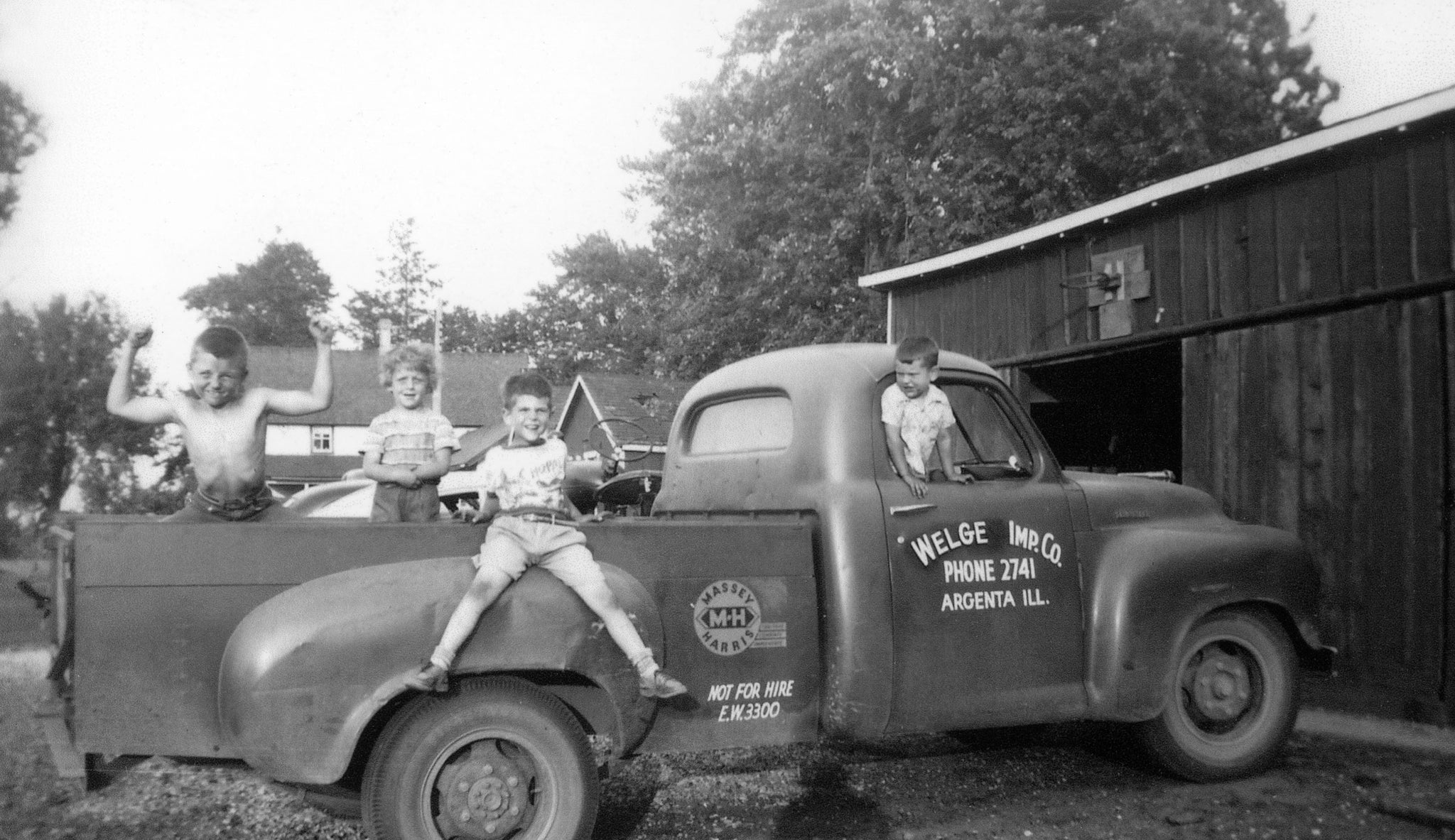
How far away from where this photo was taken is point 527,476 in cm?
378

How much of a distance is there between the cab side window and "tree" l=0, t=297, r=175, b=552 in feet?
71.1

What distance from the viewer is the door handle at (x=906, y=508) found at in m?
4.23

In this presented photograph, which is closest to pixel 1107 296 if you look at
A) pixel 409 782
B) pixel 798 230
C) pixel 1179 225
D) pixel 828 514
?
pixel 1179 225

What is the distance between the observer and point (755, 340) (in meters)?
23.9

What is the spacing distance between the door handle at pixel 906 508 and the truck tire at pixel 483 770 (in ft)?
4.82

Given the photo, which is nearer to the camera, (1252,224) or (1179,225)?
(1252,224)

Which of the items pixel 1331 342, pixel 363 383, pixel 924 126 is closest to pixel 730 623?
pixel 1331 342

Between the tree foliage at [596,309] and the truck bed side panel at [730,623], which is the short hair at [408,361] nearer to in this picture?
the truck bed side panel at [730,623]

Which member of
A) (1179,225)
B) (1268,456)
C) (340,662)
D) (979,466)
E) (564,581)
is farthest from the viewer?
(1179,225)

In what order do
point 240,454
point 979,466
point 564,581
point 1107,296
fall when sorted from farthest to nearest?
point 1107,296
point 979,466
point 240,454
point 564,581

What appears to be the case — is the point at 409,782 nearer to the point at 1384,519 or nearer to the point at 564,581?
the point at 564,581

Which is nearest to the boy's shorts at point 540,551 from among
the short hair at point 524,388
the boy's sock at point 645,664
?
the boy's sock at point 645,664

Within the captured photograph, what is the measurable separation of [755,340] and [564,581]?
20428mm

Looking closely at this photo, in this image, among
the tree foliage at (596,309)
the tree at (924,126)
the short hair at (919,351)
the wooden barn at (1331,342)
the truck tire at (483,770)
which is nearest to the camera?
the truck tire at (483,770)
